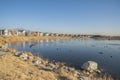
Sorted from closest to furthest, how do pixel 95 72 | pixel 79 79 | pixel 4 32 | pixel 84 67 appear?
1. pixel 79 79
2. pixel 95 72
3. pixel 84 67
4. pixel 4 32

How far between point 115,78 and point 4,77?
1544 cm

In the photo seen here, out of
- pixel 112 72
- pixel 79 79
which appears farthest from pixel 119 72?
pixel 79 79

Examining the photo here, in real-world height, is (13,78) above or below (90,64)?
above

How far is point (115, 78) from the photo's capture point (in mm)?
23219

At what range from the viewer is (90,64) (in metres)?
27.0

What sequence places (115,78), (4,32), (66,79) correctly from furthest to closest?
1. (4,32)
2. (115,78)
3. (66,79)

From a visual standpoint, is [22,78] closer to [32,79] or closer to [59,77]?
[32,79]

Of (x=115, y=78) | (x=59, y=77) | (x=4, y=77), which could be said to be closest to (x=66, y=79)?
(x=59, y=77)

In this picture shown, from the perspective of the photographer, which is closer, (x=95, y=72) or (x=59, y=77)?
(x=59, y=77)

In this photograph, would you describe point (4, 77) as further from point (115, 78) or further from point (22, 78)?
point (115, 78)

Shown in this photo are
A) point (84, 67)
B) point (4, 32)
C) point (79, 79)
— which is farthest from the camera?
point (4, 32)

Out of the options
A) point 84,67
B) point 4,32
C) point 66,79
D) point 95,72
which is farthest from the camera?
point 4,32

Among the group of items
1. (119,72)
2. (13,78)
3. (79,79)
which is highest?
Result: (13,78)

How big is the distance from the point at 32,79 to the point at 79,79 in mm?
4850
